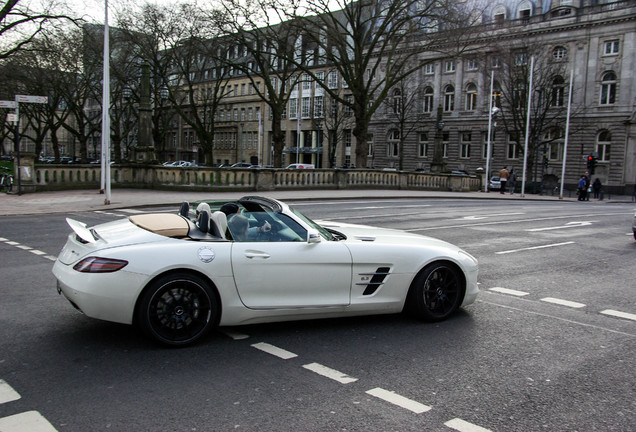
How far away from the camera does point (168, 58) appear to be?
41531 millimetres

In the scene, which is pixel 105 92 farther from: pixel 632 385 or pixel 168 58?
pixel 168 58

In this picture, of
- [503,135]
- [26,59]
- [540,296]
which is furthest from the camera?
[503,135]

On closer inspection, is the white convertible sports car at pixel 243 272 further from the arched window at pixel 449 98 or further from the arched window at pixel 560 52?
the arched window at pixel 449 98

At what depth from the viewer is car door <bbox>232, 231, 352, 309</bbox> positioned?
4887 mm

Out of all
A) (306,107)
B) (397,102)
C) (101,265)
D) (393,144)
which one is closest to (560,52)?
(397,102)

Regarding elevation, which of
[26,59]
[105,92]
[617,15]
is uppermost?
[617,15]

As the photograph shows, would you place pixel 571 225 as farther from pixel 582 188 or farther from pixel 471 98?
pixel 471 98

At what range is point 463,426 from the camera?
3.39 meters

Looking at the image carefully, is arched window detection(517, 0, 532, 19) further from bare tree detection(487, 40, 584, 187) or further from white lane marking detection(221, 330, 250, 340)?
white lane marking detection(221, 330, 250, 340)

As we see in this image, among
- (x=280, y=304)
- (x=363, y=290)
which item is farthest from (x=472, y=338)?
(x=280, y=304)

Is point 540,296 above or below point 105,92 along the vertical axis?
below

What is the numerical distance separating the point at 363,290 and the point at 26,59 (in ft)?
134

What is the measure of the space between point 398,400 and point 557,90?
56.1 meters

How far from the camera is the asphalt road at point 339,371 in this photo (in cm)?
346
